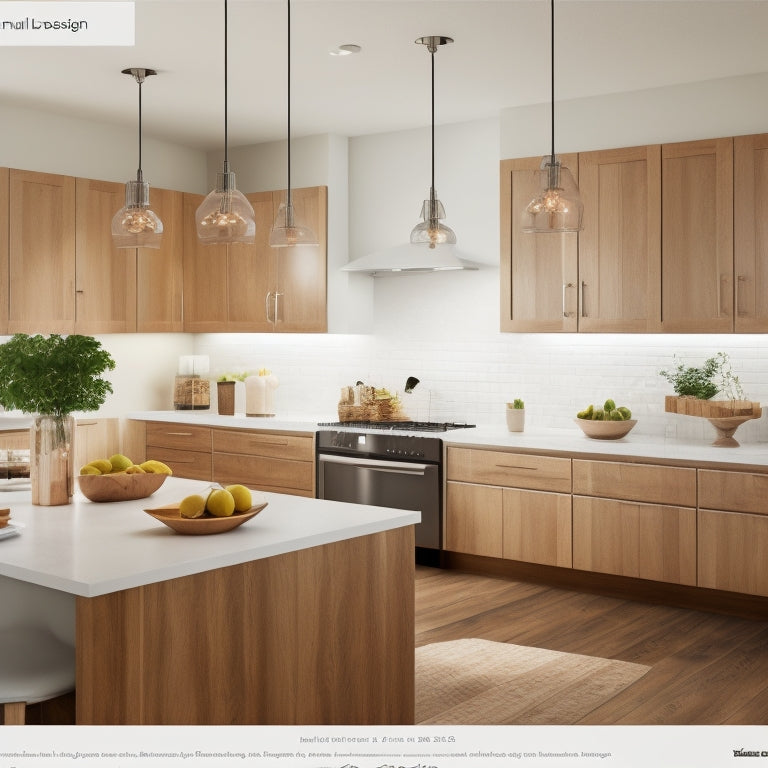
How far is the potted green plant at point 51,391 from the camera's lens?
2938 mm

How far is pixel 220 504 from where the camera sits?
104 inches

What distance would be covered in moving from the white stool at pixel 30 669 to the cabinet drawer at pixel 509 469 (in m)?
3.17

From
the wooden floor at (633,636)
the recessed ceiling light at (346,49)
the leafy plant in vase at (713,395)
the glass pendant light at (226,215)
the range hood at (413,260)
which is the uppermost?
the recessed ceiling light at (346,49)

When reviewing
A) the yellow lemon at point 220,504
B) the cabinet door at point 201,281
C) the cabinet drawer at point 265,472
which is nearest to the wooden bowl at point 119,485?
the yellow lemon at point 220,504

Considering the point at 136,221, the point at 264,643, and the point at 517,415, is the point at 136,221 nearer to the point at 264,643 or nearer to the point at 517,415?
the point at 264,643

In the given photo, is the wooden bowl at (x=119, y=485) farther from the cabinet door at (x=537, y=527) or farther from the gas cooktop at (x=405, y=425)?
the gas cooktop at (x=405, y=425)

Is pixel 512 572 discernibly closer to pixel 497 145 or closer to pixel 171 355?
pixel 497 145

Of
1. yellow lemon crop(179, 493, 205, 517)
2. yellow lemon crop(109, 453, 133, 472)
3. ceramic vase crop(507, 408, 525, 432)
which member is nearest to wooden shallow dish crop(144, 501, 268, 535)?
yellow lemon crop(179, 493, 205, 517)

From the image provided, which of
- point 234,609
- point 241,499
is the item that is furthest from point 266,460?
point 234,609

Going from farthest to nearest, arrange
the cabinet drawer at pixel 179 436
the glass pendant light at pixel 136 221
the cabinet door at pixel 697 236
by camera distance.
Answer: the cabinet drawer at pixel 179 436 < the cabinet door at pixel 697 236 < the glass pendant light at pixel 136 221

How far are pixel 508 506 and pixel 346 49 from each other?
2.57m

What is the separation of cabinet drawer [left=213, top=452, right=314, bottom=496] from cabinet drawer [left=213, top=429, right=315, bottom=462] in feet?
0.11

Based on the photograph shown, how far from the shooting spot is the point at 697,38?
438 cm
